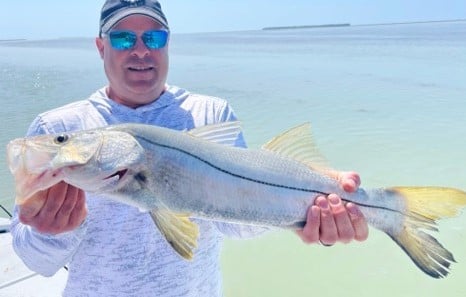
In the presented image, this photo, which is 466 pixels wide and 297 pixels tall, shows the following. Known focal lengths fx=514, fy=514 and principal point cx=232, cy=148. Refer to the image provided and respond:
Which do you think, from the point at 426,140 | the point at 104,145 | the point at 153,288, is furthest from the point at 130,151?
the point at 426,140

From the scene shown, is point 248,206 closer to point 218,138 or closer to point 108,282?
point 218,138

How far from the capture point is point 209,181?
2172 millimetres

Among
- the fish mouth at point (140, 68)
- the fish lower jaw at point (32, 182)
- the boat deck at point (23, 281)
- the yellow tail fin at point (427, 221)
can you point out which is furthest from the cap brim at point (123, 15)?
the boat deck at point (23, 281)

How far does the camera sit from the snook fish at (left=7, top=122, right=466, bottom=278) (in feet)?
6.69

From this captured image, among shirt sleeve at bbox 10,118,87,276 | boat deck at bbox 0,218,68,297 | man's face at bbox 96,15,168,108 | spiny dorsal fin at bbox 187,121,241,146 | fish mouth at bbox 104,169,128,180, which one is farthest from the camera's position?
boat deck at bbox 0,218,68,297

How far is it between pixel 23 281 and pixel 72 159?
288 centimetres

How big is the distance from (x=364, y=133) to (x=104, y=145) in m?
10.8

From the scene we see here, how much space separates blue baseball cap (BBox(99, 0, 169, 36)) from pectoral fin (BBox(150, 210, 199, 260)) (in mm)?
1247

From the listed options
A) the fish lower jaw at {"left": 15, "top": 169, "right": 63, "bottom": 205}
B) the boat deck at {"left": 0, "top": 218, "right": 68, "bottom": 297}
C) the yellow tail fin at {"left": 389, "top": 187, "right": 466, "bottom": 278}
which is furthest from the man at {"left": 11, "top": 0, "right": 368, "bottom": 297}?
the boat deck at {"left": 0, "top": 218, "right": 68, "bottom": 297}

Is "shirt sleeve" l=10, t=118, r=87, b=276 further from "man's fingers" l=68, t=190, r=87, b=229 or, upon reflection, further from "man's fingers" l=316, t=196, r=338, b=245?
"man's fingers" l=316, t=196, r=338, b=245

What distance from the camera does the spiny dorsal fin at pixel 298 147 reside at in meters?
2.38

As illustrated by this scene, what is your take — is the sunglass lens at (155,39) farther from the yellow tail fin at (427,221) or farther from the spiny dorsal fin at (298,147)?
the yellow tail fin at (427,221)

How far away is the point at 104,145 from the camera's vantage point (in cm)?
210

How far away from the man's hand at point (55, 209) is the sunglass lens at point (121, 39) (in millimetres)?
975
